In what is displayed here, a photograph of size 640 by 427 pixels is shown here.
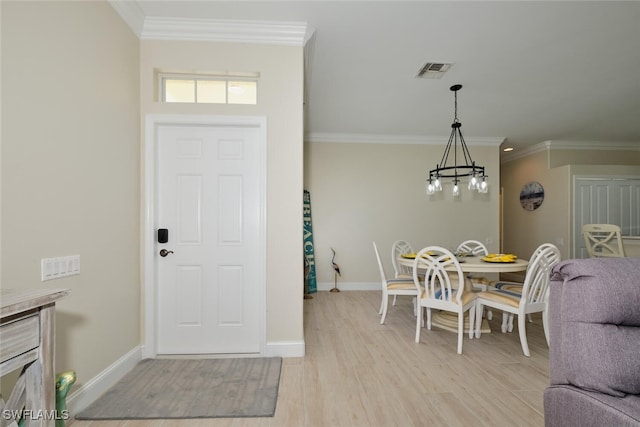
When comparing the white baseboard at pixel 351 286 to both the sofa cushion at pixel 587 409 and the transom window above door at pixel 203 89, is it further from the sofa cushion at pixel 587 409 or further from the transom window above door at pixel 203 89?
the sofa cushion at pixel 587 409

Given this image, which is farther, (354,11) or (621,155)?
(621,155)

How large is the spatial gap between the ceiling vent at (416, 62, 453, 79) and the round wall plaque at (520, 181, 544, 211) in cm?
432

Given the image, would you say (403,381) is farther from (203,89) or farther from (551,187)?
(551,187)

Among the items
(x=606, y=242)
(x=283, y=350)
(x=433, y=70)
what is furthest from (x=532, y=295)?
(x=606, y=242)

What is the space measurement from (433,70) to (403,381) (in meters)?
2.96

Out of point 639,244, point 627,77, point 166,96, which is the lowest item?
point 639,244

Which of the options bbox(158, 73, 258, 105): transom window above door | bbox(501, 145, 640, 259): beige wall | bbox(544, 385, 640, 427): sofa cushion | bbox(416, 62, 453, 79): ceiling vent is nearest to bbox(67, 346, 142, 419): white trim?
bbox(158, 73, 258, 105): transom window above door

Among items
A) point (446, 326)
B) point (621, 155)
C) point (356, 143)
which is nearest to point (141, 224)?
point (446, 326)

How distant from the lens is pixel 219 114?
2561 mm

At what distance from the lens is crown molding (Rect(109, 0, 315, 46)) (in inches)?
95.9

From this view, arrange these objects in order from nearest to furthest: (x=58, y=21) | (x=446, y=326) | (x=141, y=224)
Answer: (x=58, y=21) → (x=141, y=224) → (x=446, y=326)

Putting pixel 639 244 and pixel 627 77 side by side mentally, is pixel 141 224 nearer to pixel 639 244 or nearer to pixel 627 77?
pixel 627 77

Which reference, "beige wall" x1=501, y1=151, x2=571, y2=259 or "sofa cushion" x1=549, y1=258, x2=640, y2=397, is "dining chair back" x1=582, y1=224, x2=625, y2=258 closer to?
"beige wall" x1=501, y1=151, x2=571, y2=259

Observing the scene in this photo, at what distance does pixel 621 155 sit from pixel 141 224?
27.7 feet
